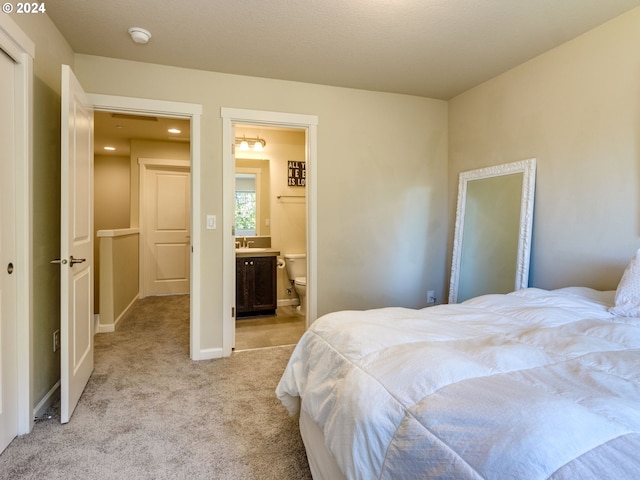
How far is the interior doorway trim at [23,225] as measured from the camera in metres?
1.85

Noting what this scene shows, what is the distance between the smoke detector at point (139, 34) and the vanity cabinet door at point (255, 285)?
2.52 meters

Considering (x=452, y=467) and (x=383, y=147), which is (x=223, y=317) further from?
(x=452, y=467)

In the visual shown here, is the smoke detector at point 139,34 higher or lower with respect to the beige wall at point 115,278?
higher

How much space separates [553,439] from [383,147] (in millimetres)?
3081

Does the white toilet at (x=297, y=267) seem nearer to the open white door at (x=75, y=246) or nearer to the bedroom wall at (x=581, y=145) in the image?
the open white door at (x=75, y=246)

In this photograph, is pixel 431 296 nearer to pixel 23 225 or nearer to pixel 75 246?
pixel 75 246

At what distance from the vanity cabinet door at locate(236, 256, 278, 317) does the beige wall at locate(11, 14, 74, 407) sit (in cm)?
211

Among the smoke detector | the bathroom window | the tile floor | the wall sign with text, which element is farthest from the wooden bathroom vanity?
the smoke detector

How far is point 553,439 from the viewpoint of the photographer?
0.64 m

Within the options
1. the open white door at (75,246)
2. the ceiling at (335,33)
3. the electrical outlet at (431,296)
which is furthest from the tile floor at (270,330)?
the ceiling at (335,33)

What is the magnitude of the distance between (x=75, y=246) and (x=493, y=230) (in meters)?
3.08

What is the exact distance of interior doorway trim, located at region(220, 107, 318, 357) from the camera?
3000mm

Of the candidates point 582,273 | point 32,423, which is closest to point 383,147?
point 582,273

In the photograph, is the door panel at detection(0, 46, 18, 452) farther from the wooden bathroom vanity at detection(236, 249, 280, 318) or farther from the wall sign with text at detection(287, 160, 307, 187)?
the wall sign with text at detection(287, 160, 307, 187)
